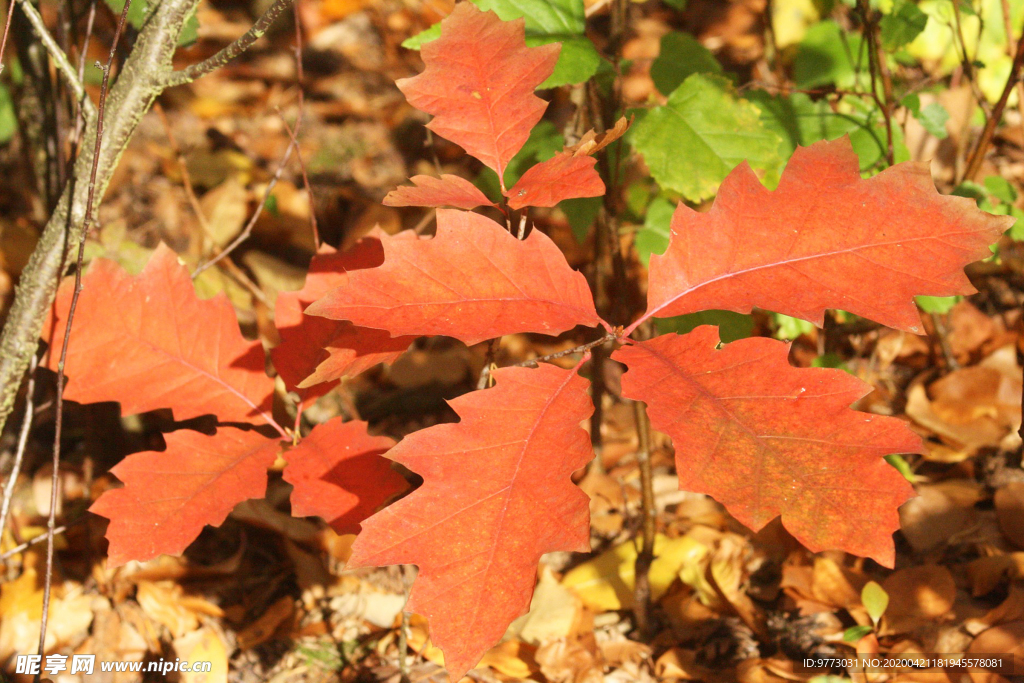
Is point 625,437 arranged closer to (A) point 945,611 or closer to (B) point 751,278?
(A) point 945,611

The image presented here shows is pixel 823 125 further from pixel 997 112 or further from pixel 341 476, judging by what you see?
pixel 341 476

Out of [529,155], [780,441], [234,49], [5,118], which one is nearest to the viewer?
[780,441]

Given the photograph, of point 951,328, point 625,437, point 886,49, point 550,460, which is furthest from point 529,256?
point 951,328

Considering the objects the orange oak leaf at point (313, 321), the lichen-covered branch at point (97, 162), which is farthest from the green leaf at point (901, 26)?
the lichen-covered branch at point (97, 162)

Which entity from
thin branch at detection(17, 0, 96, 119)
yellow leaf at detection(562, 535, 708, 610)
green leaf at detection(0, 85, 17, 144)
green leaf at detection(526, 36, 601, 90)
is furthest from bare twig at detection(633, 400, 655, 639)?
green leaf at detection(0, 85, 17, 144)

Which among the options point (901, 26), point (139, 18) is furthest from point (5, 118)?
point (901, 26)

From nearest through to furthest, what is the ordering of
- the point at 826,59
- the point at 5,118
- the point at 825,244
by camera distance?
1. the point at 825,244
2. the point at 826,59
3. the point at 5,118
